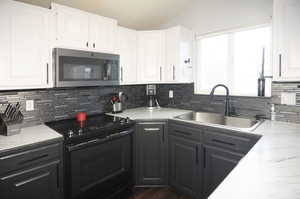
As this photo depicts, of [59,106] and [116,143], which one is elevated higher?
[59,106]

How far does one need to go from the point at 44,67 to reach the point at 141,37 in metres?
1.42

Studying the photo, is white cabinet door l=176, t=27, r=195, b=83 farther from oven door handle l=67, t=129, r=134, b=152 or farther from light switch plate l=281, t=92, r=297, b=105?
light switch plate l=281, t=92, r=297, b=105

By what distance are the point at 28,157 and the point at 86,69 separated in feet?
3.38

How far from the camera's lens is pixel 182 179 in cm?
232

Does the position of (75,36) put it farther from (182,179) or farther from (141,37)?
(182,179)

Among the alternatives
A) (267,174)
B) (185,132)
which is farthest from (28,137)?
(267,174)

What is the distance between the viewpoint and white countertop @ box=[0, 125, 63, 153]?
4.86 ft

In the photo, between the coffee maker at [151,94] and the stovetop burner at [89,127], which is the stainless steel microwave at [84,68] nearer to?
the stovetop burner at [89,127]

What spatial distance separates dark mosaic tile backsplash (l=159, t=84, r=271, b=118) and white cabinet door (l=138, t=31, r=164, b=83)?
48cm

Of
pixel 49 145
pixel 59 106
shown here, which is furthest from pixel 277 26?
pixel 59 106

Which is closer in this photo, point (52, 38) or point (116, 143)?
point (52, 38)

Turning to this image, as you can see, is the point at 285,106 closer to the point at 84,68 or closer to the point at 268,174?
the point at 268,174

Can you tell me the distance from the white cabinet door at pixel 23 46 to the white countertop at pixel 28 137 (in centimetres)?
43

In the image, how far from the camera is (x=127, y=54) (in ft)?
8.84
